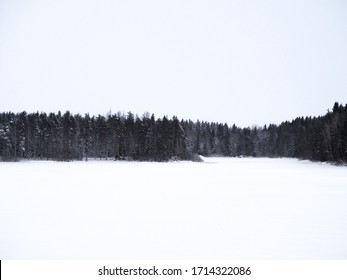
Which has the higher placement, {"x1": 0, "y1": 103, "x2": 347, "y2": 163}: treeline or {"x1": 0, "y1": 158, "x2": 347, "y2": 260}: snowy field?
{"x1": 0, "y1": 103, "x2": 347, "y2": 163}: treeline

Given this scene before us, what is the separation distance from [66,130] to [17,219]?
3107 inches

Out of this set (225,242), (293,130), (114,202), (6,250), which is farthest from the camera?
(293,130)

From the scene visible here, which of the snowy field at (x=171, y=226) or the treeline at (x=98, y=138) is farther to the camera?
the treeline at (x=98, y=138)

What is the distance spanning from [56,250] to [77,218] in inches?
130

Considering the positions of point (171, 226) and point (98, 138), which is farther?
point (98, 138)

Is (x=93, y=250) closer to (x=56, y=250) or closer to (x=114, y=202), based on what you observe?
(x=56, y=250)

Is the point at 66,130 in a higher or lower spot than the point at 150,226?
higher

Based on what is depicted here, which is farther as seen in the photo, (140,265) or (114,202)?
(114,202)

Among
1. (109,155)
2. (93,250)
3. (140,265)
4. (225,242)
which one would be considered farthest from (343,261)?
(109,155)

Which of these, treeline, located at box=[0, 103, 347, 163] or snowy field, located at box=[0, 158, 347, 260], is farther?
treeline, located at box=[0, 103, 347, 163]

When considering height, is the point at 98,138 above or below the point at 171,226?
above

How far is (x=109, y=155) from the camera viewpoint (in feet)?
292

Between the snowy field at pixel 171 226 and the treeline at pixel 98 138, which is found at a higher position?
the treeline at pixel 98 138

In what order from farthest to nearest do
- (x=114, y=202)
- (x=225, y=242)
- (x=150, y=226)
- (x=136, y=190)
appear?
(x=136, y=190), (x=114, y=202), (x=150, y=226), (x=225, y=242)
